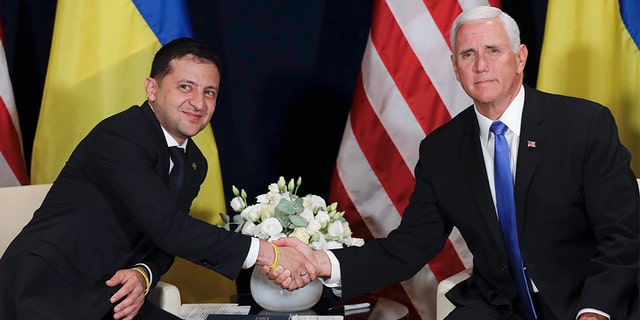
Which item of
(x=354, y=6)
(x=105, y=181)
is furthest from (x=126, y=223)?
(x=354, y=6)

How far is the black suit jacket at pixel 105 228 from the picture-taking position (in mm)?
2619

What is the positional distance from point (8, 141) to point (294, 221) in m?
1.63

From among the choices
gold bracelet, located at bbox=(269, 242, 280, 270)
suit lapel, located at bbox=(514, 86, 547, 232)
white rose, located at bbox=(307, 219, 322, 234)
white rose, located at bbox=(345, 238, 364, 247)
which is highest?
suit lapel, located at bbox=(514, 86, 547, 232)

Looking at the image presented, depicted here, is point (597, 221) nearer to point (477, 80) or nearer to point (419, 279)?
point (477, 80)

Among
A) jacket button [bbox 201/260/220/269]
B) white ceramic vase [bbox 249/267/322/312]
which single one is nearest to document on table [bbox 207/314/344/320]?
white ceramic vase [bbox 249/267/322/312]

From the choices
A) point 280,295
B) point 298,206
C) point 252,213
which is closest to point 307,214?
point 298,206

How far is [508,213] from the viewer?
265cm

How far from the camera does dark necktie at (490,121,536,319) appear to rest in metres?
2.64

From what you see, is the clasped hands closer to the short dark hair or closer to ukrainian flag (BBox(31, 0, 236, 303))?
the short dark hair

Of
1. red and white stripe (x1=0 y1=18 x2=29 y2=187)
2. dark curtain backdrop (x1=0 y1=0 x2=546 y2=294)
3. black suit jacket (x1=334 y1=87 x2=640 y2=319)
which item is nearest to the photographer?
black suit jacket (x1=334 y1=87 x2=640 y2=319)

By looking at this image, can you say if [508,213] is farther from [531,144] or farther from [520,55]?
[520,55]

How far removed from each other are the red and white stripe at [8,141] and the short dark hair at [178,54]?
1.23 meters

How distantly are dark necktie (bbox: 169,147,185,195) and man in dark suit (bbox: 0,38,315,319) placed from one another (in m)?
0.01

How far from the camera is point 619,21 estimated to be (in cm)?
346
